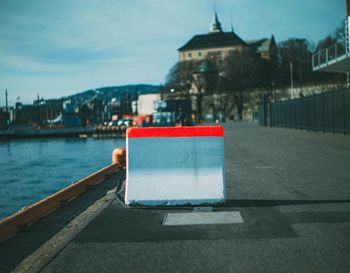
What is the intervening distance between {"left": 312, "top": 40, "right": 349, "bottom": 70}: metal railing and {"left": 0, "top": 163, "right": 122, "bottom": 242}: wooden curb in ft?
90.1

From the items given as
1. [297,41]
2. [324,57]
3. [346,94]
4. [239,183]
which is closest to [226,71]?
[297,41]

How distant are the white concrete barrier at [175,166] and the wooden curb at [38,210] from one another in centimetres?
142

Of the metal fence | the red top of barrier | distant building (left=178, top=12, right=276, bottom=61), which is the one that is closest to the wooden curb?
the red top of barrier

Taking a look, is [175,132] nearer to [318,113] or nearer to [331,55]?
[318,113]

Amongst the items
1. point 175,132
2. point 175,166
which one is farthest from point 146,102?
point 175,166

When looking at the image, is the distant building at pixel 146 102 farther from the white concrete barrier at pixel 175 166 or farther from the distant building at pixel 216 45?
the white concrete barrier at pixel 175 166

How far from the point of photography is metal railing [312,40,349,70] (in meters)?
33.4

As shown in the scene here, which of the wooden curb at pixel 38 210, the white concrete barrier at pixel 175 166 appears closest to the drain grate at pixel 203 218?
the white concrete barrier at pixel 175 166

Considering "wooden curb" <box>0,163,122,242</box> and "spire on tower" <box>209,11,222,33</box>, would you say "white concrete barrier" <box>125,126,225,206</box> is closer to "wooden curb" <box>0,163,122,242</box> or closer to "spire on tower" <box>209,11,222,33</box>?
"wooden curb" <box>0,163,122,242</box>

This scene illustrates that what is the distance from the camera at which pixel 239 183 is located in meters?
9.83

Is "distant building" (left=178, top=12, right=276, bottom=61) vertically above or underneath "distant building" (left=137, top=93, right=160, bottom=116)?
above

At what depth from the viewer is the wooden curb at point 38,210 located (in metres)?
6.02

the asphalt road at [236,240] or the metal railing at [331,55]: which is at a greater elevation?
the metal railing at [331,55]

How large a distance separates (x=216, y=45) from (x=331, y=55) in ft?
415
